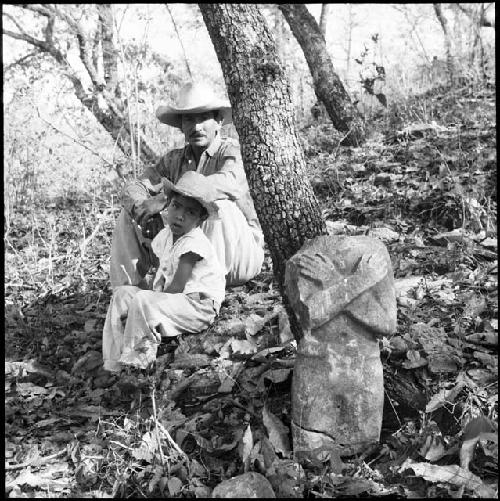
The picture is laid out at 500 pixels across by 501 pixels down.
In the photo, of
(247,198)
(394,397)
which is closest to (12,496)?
(394,397)

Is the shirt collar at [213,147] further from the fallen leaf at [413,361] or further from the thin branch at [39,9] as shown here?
the thin branch at [39,9]

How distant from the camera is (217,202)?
4145 mm

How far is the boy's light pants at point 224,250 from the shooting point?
4246 millimetres

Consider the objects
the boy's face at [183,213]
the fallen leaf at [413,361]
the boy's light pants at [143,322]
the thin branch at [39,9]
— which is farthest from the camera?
the thin branch at [39,9]

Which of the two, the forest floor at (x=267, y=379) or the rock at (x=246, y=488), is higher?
the forest floor at (x=267, y=379)

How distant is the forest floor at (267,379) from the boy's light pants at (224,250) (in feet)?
0.70

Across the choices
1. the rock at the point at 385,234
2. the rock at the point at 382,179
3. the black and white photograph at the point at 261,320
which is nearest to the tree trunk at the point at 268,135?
the black and white photograph at the point at 261,320

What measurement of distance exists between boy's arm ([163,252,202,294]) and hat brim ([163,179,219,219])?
310 millimetres

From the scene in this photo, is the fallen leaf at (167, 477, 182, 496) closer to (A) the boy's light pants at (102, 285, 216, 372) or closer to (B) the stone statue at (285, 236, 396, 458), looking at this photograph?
(B) the stone statue at (285, 236, 396, 458)

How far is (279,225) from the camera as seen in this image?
3.44 m

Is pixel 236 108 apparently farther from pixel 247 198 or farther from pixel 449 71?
pixel 449 71

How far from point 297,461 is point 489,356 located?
119cm

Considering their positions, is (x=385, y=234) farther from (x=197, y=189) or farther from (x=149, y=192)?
(x=149, y=192)

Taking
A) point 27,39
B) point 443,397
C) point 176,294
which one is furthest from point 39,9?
point 443,397
